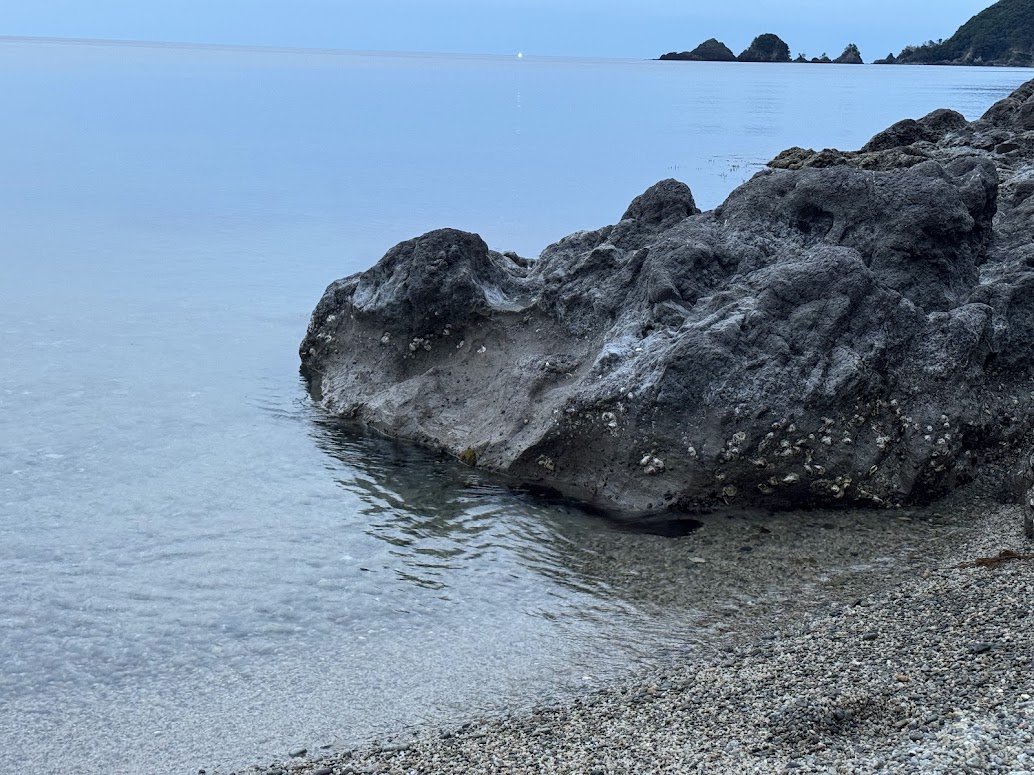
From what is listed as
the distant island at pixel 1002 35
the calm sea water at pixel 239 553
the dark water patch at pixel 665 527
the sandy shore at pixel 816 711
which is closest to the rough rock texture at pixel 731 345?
the dark water patch at pixel 665 527

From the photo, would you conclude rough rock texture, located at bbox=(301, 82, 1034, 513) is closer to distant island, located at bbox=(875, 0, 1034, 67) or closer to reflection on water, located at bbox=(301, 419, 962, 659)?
reflection on water, located at bbox=(301, 419, 962, 659)

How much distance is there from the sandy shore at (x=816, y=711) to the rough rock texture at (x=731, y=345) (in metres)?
A: 2.66

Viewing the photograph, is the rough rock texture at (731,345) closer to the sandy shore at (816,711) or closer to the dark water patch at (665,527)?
the dark water patch at (665,527)

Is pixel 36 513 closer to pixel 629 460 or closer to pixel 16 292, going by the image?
pixel 629 460

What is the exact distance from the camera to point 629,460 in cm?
1135

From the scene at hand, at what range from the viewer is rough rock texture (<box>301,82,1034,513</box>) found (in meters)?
11.0

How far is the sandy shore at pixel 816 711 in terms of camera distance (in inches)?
243

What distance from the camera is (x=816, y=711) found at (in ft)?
22.3

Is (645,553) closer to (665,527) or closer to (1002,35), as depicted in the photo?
(665,527)

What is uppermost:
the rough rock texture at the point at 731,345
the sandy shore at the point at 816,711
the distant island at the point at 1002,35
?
the distant island at the point at 1002,35

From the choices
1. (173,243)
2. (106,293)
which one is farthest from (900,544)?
(173,243)

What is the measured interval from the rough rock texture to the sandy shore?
266 centimetres

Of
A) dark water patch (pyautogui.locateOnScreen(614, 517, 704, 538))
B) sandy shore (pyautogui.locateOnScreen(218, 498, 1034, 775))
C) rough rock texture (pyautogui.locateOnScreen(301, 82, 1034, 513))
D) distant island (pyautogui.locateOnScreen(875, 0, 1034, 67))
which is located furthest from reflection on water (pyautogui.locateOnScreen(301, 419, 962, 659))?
distant island (pyautogui.locateOnScreen(875, 0, 1034, 67))

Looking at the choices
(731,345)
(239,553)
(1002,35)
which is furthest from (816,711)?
(1002,35)
